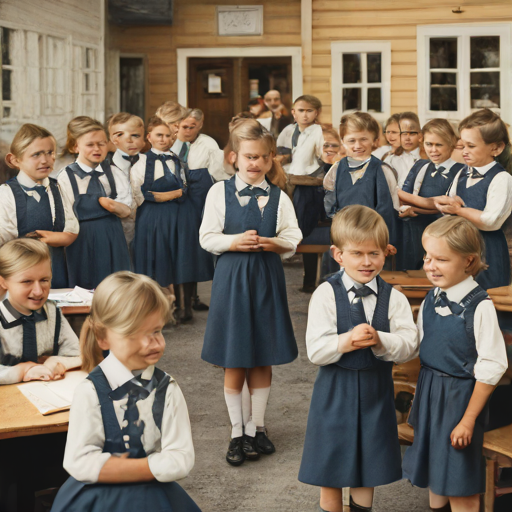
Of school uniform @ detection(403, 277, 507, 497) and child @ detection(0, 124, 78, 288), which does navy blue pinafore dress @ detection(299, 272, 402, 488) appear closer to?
school uniform @ detection(403, 277, 507, 497)

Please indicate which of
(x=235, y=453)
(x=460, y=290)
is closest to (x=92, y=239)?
(x=235, y=453)

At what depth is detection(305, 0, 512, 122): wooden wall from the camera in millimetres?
10516

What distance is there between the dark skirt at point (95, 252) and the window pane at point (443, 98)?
6775 millimetres

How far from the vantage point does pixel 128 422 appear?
202 cm

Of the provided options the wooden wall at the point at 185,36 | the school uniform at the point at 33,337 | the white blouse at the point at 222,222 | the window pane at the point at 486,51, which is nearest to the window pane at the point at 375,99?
the wooden wall at the point at 185,36

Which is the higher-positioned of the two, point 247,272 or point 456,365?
point 247,272

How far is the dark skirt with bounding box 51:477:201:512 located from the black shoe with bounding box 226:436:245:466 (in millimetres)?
1674

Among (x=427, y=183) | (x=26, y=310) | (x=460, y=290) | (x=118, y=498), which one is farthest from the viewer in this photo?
(x=427, y=183)

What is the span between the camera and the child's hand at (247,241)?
3582 mm

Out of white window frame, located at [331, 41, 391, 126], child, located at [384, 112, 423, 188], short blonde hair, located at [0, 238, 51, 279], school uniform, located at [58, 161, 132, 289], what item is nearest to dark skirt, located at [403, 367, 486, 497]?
short blonde hair, located at [0, 238, 51, 279]

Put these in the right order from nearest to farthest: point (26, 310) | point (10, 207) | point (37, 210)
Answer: point (26, 310) < point (10, 207) < point (37, 210)

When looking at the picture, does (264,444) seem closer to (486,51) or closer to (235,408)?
(235,408)

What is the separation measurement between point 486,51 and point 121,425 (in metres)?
9.88

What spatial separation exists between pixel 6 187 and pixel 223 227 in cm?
131
